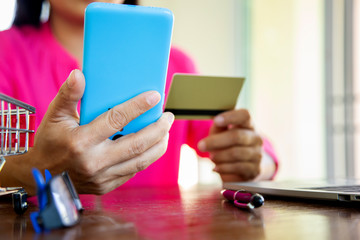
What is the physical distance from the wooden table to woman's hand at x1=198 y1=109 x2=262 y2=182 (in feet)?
1.41

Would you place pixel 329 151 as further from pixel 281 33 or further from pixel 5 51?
pixel 5 51

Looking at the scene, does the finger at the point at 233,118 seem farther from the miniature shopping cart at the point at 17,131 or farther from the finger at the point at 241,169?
the miniature shopping cart at the point at 17,131

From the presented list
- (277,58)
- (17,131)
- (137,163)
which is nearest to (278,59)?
(277,58)

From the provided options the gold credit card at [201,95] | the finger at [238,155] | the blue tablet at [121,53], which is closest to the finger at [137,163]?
the blue tablet at [121,53]

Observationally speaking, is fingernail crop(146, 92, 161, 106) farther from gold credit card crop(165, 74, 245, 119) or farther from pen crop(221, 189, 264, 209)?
gold credit card crop(165, 74, 245, 119)

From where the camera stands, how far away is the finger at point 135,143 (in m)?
0.61

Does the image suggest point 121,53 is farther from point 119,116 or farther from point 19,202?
point 19,202

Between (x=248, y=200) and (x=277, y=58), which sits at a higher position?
(x=277, y=58)

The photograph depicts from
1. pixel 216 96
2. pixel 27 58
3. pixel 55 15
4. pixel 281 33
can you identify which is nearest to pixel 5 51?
pixel 27 58

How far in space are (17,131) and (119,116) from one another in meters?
0.15

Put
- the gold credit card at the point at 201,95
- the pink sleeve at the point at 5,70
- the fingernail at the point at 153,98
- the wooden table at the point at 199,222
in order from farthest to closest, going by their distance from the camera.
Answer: the pink sleeve at the point at 5,70, the gold credit card at the point at 201,95, the fingernail at the point at 153,98, the wooden table at the point at 199,222

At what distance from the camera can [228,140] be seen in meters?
1.06

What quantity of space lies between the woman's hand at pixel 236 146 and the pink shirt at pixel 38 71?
0.24 meters

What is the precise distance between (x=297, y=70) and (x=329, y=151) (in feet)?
2.48
